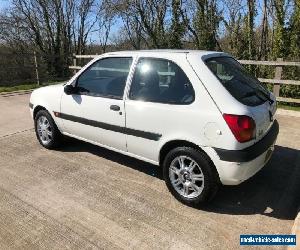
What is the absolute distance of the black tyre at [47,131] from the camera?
5.54 m

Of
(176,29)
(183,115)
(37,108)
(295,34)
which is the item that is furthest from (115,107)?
(176,29)

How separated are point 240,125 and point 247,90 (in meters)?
0.67

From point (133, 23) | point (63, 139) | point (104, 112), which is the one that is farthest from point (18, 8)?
point (104, 112)

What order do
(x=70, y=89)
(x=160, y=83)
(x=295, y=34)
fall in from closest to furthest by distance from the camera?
(x=160, y=83)
(x=70, y=89)
(x=295, y=34)

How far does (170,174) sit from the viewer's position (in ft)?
13.0

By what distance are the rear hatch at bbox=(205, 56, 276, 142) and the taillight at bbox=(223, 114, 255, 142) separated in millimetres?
139

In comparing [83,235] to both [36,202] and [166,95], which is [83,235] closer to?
[36,202]

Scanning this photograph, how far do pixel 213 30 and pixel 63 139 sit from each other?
39.5 ft

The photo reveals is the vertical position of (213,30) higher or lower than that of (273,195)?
higher

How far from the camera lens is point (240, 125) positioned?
338 cm

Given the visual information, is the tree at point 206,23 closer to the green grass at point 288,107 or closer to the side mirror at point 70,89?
the green grass at point 288,107

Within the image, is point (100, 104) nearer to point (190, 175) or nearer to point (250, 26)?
point (190, 175)

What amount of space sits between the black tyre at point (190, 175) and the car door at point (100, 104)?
819 mm

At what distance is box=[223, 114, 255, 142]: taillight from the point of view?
133 inches
